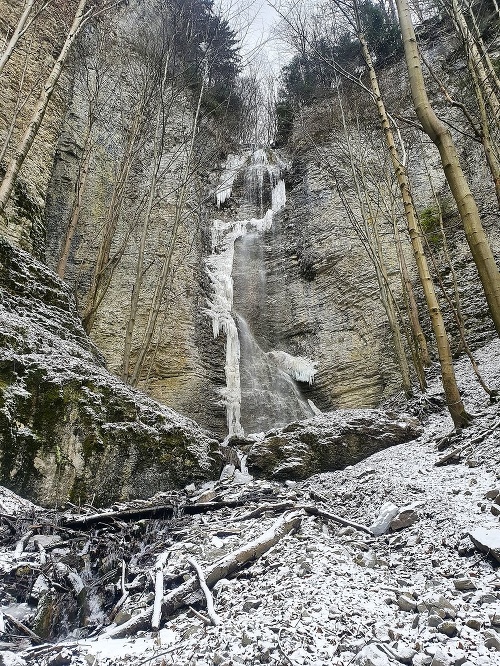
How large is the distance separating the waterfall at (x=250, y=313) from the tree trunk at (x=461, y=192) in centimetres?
679

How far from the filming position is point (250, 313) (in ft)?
47.2

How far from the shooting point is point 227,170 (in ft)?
64.1

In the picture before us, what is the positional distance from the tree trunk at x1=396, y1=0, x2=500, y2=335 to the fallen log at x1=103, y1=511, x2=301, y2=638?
2.55 metres

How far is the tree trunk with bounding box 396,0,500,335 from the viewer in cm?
389

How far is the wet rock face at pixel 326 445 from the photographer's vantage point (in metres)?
5.89

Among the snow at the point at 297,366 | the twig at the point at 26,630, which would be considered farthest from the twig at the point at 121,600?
the snow at the point at 297,366

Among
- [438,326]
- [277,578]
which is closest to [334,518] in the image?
[277,578]

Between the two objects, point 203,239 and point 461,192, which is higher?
A: point 203,239

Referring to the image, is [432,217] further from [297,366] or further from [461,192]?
[461,192]

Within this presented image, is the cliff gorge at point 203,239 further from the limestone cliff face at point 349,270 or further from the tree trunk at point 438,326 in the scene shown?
the tree trunk at point 438,326

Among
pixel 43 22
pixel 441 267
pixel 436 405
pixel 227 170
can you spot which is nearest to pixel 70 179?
pixel 43 22

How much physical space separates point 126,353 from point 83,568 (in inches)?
217

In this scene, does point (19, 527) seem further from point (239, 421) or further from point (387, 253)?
point (387, 253)

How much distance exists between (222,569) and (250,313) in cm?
1200
